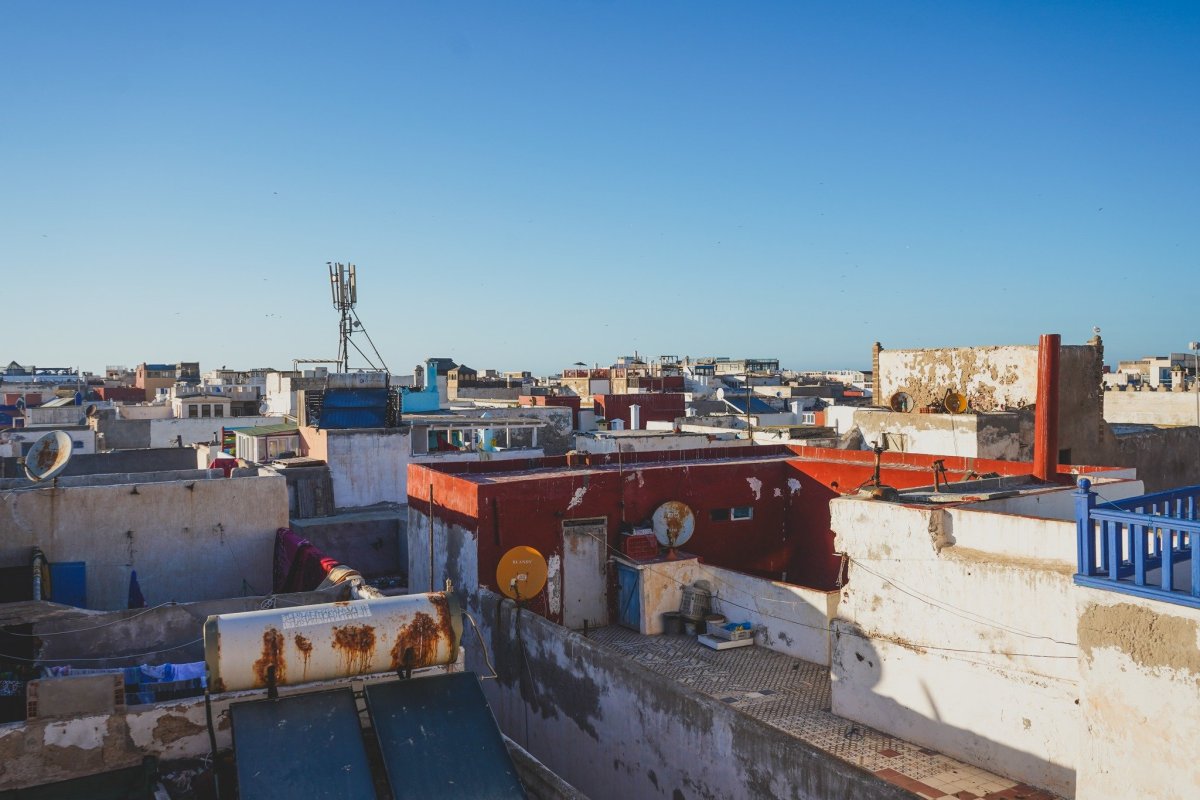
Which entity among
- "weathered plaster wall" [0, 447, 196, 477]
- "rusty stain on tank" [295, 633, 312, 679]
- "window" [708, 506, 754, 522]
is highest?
"rusty stain on tank" [295, 633, 312, 679]

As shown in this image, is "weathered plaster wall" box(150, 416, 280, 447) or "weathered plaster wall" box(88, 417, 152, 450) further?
"weathered plaster wall" box(150, 416, 280, 447)

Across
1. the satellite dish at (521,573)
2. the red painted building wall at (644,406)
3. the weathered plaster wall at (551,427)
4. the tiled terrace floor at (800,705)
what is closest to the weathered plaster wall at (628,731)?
the tiled terrace floor at (800,705)

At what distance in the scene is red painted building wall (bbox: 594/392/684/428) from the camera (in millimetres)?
43000

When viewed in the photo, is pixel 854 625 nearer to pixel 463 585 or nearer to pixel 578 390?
pixel 463 585

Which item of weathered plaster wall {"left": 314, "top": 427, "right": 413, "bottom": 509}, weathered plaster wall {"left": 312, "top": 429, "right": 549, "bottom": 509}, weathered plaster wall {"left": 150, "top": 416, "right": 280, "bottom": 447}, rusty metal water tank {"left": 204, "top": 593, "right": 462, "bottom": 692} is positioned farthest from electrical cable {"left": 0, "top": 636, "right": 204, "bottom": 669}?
weathered plaster wall {"left": 150, "top": 416, "right": 280, "bottom": 447}

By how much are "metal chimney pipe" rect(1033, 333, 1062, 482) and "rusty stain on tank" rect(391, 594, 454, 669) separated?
37.9 ft

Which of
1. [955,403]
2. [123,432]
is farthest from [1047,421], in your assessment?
[123,432]

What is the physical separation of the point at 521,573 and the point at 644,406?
2811cm

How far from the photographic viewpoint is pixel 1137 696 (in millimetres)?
7984

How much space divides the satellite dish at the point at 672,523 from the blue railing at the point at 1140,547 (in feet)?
34.0

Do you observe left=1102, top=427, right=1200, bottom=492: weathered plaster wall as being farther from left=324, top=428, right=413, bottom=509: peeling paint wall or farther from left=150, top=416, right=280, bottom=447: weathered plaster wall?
left=150, top=416, right=280, bottom=447: weathered plaster wall

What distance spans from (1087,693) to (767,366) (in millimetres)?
94112

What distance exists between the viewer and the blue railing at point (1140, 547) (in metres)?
7.71

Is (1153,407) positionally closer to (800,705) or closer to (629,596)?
(629,596)
